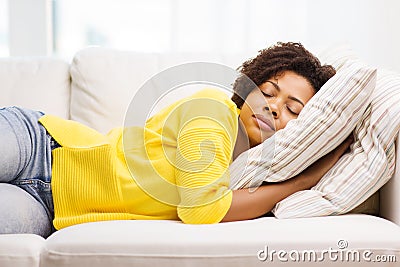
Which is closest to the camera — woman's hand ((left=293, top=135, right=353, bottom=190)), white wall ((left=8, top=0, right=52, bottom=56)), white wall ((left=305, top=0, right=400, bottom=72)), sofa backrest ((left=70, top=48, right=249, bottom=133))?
woman's hand ((left=293, top=135, right=353, bottom=190))

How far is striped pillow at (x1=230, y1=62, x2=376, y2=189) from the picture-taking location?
5.32 feet

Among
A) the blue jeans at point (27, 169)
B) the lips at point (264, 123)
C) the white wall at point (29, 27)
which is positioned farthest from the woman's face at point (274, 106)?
the white wall at point (29, 27)

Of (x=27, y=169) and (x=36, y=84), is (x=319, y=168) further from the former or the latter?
(x=36, y=84)

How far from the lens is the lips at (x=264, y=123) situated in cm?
173

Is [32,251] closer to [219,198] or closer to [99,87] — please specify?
[219,198]

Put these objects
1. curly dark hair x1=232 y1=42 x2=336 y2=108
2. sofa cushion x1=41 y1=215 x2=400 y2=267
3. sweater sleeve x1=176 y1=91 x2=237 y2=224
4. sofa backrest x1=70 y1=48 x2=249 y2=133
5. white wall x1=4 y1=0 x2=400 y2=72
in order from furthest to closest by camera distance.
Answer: white wall x1=4 y1=0 x2=400 y2=72 → sofa backrest x1=70 y1=48 x2=249 y2=133 → curly dark hair x1=232 y1=42 x2=336 y2=108 → sweater sleeve x1=176 y1=91 x2=237 y2=224 → sofa cushion x1=41 y1=215 x2=400 y2=267

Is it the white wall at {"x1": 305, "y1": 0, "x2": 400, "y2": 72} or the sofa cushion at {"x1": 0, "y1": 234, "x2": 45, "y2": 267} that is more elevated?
the white wall at {"x1": 305, "y1": 0, "x2": 400, "y2": 72}

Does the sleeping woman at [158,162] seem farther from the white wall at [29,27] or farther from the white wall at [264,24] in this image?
the white wall at [29,27]

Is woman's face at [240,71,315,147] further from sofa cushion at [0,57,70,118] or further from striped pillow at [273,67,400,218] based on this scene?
sofa cushion at [0,57,70,118]

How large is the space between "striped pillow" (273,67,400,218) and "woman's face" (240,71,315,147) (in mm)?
192

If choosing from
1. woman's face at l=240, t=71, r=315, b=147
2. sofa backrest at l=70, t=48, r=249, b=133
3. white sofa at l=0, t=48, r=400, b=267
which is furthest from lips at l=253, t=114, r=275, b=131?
sofa backrest at l=70, t=48, r=249, b=133

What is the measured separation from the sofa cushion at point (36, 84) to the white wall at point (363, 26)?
1217 mm

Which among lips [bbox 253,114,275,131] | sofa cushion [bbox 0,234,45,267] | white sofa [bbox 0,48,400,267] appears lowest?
sofa cushion [bbox 0,234,45,267]

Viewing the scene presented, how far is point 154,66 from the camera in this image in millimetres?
2193
